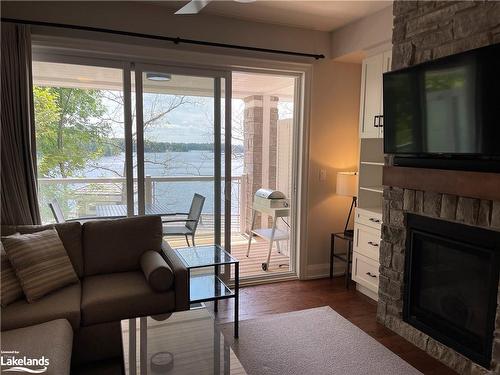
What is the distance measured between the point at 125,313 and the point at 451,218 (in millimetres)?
2307

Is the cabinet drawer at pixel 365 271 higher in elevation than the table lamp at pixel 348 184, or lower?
lower

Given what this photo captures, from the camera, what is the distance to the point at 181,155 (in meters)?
3.58

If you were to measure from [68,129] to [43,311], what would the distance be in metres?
1.68

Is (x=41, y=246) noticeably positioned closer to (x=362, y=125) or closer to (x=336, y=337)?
(x=336, y=337)

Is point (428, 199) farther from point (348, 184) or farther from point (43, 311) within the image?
point (43, 311)

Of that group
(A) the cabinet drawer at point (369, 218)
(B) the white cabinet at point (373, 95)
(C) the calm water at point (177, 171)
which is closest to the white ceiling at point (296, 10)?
(B) the white cabinet at point (373, 95)

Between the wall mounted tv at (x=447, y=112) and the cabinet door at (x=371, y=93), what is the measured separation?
0.66 metres

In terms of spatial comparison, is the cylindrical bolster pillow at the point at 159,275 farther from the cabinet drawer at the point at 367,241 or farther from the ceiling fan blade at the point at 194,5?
the cabinet drawer at the point at 367,241

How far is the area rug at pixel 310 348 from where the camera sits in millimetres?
2418

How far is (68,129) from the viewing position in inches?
127

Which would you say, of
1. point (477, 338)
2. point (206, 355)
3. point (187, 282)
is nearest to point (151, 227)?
point (187, 282)

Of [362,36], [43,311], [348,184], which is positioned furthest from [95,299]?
[362,36]

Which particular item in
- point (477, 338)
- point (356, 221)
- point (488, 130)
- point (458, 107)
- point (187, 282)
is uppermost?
point (458, 107)

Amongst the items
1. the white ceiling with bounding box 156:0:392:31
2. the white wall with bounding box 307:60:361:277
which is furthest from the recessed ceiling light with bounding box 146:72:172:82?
the white wall with bounding box 307:60:361:277
